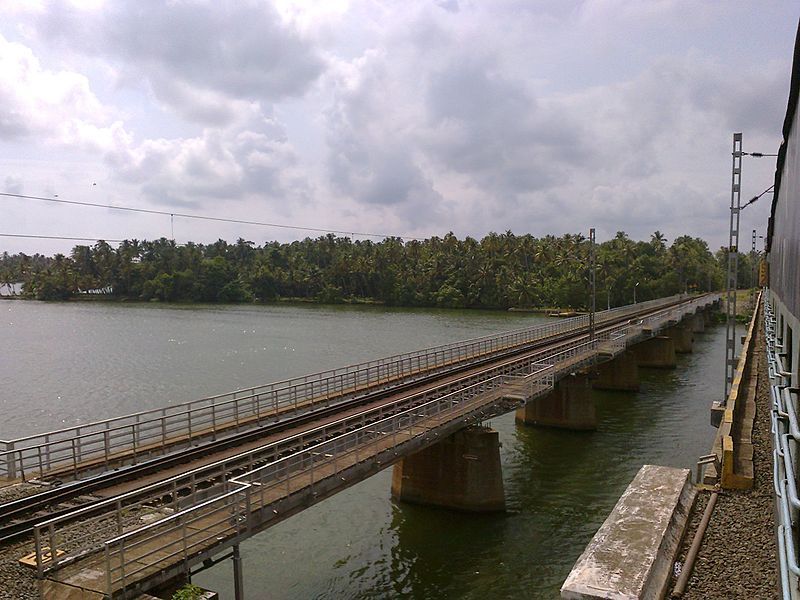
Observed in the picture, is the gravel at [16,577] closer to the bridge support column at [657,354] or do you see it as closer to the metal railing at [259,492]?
the metal railing at [259,492]

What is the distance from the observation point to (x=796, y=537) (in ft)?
19.7

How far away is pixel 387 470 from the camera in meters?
29.3

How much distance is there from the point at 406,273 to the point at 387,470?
118 meters

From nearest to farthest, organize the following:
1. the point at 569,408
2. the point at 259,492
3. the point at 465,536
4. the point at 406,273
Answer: the point at 259,492 → the point at 465,536 → the point at 569,408 → the point at 406,273

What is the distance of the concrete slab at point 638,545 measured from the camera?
776 centimetres

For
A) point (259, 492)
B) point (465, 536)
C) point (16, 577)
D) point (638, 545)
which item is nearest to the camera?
point (638, 545)

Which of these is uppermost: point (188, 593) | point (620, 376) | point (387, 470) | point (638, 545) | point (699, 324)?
point (638, 545)

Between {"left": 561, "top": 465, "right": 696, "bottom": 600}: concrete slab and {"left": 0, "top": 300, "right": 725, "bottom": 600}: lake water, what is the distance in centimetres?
903

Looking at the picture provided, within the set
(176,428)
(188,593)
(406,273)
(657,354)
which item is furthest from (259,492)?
(406,273)

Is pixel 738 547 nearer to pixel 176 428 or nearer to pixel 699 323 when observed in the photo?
pixel 176 428

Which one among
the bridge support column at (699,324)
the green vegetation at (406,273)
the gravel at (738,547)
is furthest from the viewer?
the green vegetation at (406,273)

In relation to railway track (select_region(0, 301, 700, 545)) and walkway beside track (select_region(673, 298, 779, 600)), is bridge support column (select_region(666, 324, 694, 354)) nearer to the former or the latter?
railway track (select_region(0, 301, 700, 545))

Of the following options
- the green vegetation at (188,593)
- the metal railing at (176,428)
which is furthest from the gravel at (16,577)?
the metal railing at (176,428)

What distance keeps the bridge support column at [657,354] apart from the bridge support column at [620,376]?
1300 cm
